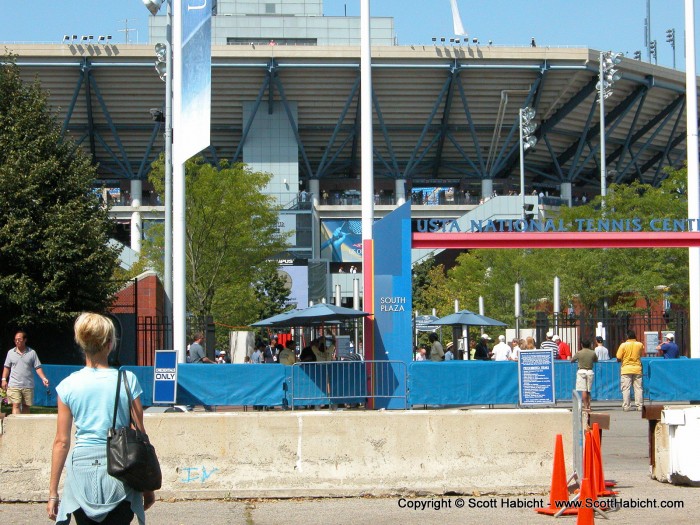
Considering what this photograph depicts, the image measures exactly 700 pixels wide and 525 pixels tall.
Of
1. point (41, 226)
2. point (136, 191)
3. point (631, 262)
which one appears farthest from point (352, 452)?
point (136, 191)

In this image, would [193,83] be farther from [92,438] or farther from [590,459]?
[92,438]

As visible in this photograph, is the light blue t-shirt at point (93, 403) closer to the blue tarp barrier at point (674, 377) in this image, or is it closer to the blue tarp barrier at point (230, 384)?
the blue tarp barrier at point (230, 384)

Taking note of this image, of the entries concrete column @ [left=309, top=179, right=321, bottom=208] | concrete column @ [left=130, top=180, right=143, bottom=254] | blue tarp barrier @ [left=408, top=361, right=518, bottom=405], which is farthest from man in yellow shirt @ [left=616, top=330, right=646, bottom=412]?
concrete column @ [left=309, top=179, right=321, bottom=208]

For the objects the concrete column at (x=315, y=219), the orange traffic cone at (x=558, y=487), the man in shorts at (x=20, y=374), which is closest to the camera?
the orange traffic cone at (x=558, y=487)

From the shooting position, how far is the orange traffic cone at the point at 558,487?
31.9 ft

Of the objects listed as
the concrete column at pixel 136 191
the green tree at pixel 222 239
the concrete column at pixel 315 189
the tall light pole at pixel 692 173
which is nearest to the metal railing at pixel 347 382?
the tall light pole at pixel 692 173

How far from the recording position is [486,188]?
247 ft

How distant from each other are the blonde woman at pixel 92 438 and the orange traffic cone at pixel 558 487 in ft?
16.4

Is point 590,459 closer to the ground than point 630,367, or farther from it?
closer to the ground

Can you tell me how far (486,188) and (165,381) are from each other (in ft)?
190

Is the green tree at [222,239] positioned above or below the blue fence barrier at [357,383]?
above

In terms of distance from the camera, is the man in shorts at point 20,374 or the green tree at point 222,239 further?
the green tree at point 222,239

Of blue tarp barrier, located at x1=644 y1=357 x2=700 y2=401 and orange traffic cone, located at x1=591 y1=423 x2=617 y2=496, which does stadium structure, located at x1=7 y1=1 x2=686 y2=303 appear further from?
orange traffic cone, located at x1=591 y1=423 x2=617 y2=496

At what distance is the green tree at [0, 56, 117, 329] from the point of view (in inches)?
918
